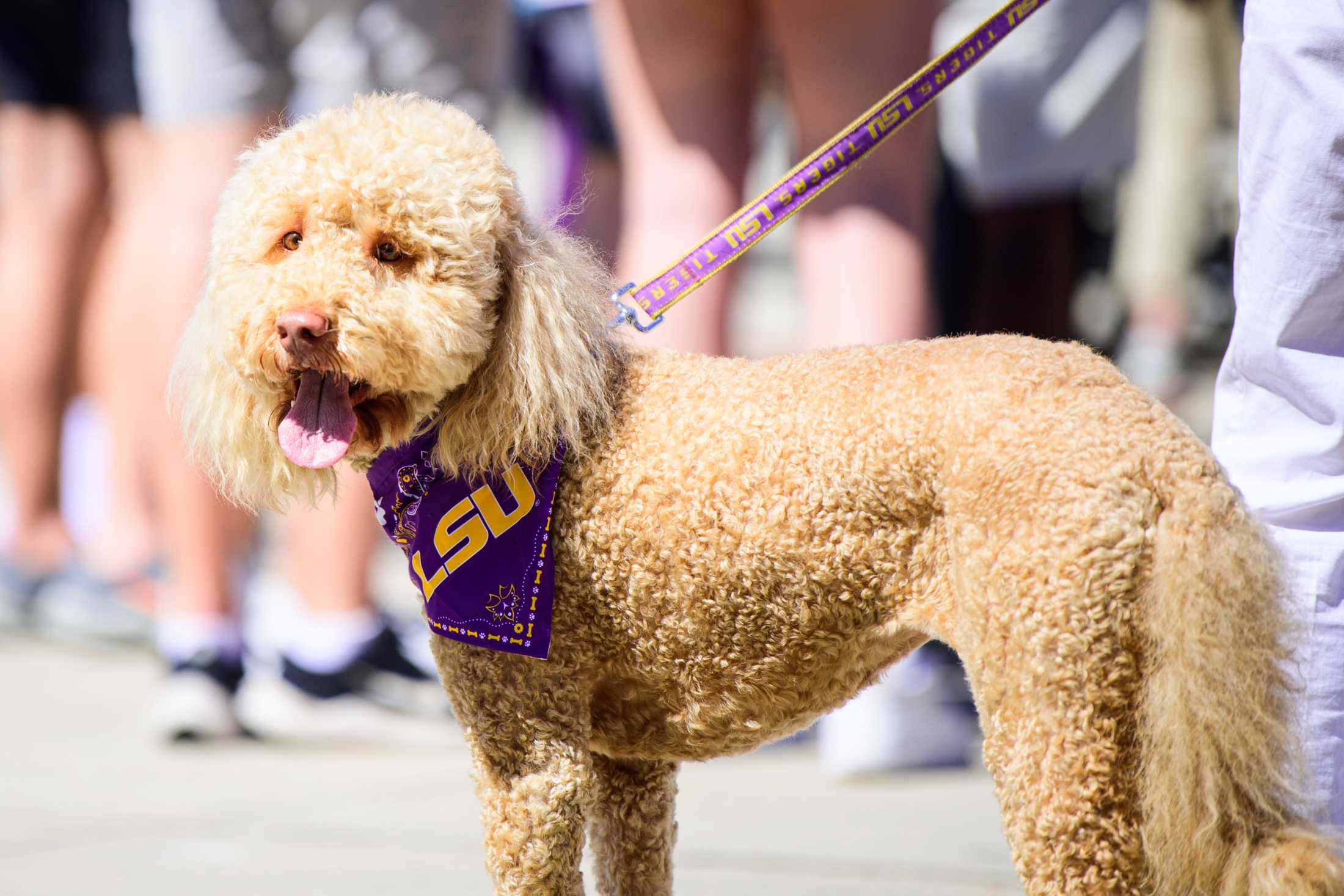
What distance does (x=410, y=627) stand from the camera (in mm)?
4488

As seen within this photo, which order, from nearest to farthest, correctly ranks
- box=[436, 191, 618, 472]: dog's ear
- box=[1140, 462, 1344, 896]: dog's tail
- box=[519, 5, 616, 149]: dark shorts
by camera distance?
box=[1140, 462, 1344, 896]: dog's tail
box=[436, 191, 618, 472]: dog's ear
box=[519, 5, 616, 149]: dark shorts

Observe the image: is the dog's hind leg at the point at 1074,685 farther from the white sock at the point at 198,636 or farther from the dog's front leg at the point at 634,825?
the white sock at the point at 198,636

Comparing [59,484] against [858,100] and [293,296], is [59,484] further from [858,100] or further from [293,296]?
[293,296]

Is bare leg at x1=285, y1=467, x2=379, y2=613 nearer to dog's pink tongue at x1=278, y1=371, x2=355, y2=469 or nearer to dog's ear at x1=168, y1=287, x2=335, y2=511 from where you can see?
dog's ear at x1=168, y1=287, x2=335, y2=511

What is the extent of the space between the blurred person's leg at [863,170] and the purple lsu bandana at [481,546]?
1675mm

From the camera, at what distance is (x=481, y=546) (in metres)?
1.87

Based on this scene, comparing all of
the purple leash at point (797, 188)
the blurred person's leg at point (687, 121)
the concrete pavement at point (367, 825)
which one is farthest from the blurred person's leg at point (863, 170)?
the purple leash at point (797, 188)

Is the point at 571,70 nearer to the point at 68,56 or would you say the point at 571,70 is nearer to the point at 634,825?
the point at 68,56

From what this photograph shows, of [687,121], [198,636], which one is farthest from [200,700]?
[687,121]

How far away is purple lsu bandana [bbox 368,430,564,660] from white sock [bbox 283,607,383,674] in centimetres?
211

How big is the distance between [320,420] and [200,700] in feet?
7.88

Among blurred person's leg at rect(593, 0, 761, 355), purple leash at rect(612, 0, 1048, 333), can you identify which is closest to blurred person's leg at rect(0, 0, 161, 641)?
blurred person's leg at rect(593, 0, 761, 355)

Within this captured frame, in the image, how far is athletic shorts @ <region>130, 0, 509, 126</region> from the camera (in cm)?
400

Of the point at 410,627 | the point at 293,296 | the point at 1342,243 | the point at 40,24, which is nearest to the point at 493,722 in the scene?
the point at 293,296
